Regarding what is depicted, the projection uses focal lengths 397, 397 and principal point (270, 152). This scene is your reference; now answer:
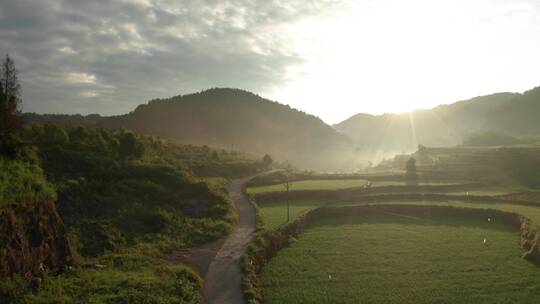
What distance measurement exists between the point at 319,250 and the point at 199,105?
169 metres

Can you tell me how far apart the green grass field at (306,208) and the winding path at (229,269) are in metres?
2.00

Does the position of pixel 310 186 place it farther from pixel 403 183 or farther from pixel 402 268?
pixel 402 268

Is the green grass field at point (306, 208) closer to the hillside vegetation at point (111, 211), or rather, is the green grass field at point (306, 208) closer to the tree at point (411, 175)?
the hillside vegetation at point (111, 211)

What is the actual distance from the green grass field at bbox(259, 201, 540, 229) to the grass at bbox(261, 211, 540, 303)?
3265 mm

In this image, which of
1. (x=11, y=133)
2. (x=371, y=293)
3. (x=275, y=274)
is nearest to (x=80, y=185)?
(x=11, y=133)

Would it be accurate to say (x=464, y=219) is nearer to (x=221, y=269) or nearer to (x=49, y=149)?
(x=221, y=269)

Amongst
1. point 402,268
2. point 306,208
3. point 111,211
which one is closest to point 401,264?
point 402,268

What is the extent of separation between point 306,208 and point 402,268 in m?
17.3

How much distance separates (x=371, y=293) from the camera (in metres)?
23.0

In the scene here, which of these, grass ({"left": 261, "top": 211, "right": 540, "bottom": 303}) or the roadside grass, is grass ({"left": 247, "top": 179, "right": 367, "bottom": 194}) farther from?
the roadside grass

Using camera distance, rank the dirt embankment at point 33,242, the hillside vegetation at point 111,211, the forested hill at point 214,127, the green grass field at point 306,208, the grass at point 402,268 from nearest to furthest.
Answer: the dirt embankment at point 33,242
the hillside vegetation at point 111,211
the grass at point 402,268
the green grass field at point 306,208
the forested hill at point 214,127

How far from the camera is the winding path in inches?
842

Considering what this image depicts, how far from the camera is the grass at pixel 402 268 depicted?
22.7 meters

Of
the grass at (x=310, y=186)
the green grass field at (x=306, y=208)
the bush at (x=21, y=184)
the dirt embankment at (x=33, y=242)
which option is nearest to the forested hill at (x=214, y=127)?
the grass at (x=310, y=186)
